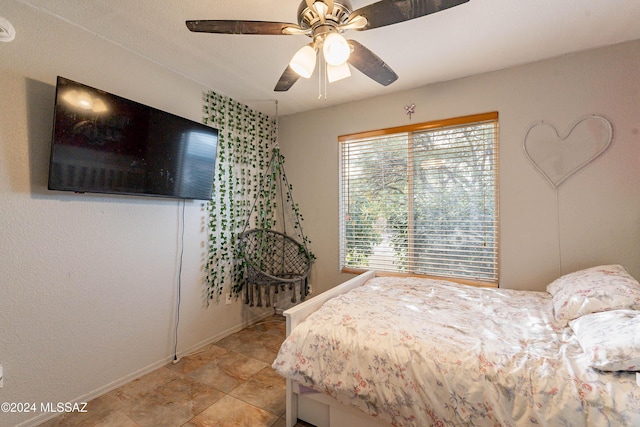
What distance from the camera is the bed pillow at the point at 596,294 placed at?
4.74 ft

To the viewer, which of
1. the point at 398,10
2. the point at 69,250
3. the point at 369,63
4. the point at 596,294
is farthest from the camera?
the point at 69,250

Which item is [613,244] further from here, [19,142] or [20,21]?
[20,21]

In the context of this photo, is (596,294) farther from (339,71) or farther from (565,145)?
(339,71)

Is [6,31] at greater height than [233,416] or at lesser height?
greater

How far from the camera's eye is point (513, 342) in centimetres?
134

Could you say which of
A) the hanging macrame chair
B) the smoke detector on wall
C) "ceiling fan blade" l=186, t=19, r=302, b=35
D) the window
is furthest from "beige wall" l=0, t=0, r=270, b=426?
Answer: the window

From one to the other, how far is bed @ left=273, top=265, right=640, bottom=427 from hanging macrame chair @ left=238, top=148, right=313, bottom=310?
1304mm

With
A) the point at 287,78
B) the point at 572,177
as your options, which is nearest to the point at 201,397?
the point at 287,78

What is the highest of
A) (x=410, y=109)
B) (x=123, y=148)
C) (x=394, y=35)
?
(x=394, y=35)

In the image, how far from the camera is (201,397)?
75.8 inches

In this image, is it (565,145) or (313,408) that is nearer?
(313,408)

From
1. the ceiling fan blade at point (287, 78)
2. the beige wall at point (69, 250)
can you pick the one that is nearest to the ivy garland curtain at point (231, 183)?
the beige wall at point (69, 250)

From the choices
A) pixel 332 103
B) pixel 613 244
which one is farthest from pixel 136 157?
pixel 613 244

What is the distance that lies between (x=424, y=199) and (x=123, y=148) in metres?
2.58
